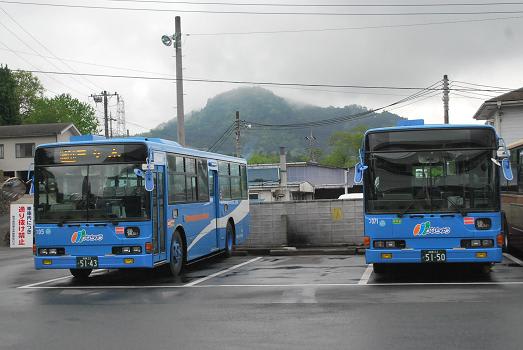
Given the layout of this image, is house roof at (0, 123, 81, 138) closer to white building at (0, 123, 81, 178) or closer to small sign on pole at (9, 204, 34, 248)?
white building at (0, 123, 81, 178)

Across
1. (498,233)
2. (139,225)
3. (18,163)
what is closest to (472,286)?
(498,233)

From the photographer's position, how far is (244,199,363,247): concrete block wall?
66.6 feet

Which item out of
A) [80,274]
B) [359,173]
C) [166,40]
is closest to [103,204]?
[80,274]

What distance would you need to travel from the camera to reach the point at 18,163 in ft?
187

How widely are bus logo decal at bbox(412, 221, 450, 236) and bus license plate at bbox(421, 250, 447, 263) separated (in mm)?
332

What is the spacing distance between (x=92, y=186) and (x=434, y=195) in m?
6.57

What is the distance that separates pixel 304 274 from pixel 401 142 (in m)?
3.75

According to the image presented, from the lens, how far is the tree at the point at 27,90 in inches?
3337

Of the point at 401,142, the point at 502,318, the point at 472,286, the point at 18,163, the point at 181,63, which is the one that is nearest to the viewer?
the point at 502,318

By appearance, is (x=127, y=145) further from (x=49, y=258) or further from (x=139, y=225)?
(x=49, y=258)

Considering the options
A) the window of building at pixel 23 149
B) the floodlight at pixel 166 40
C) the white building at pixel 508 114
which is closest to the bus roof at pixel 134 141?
the floodlight at pixel 166 40

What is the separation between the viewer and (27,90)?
85.8m

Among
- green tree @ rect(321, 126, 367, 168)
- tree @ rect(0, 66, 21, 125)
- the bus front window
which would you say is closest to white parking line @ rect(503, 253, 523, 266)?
the bus front window

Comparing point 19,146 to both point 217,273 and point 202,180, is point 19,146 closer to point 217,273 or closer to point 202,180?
point 202,180
